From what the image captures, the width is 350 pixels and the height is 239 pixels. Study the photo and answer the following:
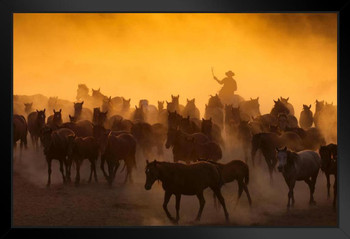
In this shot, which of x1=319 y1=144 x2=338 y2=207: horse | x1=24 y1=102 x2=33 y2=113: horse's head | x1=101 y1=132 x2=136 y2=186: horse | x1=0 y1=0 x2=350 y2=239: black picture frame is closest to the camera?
x1=0 y1=0 x2=350 y2=239: black picture frame

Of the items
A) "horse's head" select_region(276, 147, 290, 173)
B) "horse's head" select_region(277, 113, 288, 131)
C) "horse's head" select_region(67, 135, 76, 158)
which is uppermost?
"horse's head" select_region(277, 113, 288, 131)

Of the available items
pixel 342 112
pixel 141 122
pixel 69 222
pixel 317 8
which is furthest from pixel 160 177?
pixel 317 8

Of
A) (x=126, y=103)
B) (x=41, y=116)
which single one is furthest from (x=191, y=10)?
(x=41, y=116)

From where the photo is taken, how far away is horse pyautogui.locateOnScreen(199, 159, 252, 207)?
23.4 ft

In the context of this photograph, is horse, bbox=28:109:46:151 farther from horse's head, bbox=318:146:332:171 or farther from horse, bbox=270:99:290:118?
horse's head, bbox=318:146:332:171

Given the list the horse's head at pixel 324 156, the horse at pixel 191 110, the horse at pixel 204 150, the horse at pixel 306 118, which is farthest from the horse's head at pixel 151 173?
the horse's head at pixel 324 156

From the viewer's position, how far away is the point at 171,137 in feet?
23.9

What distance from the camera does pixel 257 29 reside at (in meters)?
7.22

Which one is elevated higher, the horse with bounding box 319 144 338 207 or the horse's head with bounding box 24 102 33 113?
the horse's head with bounding box 24 102 33 113

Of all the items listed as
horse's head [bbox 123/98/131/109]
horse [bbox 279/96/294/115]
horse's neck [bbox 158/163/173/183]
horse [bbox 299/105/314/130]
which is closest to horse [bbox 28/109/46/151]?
horse's head [bbox 123/98/131/109]

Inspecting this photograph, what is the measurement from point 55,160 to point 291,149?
112 inches

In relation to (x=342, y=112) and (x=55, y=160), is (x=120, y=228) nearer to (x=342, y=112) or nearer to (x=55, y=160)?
(x=55, y=160)

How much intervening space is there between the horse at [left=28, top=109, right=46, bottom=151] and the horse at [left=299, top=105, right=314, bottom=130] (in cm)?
308

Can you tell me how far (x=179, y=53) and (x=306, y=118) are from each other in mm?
1704
